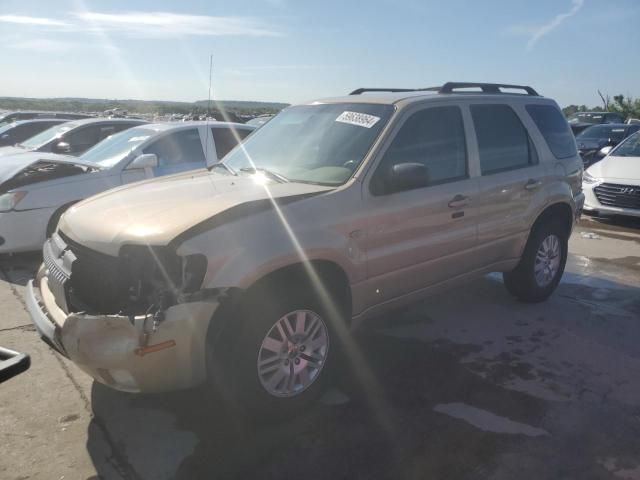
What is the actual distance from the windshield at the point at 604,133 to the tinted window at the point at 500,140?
42.0 ft

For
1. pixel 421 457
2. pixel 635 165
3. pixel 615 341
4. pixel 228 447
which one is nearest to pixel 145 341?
pixel 228 447

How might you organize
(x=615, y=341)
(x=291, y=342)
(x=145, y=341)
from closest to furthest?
1. (x=145, y=341)
2. (x=291, y=342)
3. (x=615, y=341)

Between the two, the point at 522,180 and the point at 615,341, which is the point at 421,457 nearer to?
the point at 615,341

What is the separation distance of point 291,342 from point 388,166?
1336mm

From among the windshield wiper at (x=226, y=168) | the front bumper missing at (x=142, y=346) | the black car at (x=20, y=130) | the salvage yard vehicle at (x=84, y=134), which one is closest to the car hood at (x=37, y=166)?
the salvage yard vehicle at (x=84, y=134)

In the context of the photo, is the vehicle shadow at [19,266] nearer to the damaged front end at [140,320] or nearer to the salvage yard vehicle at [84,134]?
the salvage yard vehicle at [84,134]

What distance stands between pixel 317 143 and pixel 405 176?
788 millimetres

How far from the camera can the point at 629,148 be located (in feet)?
31.7

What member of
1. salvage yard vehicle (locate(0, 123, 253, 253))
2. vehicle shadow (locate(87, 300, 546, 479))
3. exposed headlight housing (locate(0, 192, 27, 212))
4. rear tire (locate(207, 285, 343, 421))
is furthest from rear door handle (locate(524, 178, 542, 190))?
exposed headlight housing (locate(0, 192, 27, 212))

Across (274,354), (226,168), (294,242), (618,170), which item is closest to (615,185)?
(618,170)

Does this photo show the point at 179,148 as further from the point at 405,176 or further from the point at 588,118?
the point at 588,118

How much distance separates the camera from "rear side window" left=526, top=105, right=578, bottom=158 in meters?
5.17

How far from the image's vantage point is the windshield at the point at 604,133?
16.0 meters

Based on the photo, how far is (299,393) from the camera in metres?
3.32
